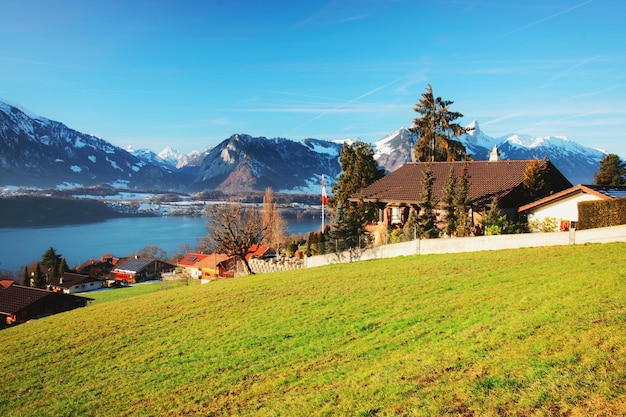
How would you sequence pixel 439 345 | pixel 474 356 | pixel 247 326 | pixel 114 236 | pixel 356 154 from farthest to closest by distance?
pixel 114 236
pixel 356 154
pixel 247 326
pixel 439 345
pixel 474 356

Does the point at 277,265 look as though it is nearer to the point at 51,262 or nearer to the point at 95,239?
the point at 51,262

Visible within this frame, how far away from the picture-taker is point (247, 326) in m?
12.4

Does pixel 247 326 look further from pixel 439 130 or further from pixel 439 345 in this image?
pixel 439 130

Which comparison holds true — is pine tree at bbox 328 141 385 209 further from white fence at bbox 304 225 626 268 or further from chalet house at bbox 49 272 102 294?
chalet house at bbox 49 272 102 294

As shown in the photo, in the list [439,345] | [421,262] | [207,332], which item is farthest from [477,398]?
[421,262]

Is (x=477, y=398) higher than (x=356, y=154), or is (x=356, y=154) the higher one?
(x=356, y=154)

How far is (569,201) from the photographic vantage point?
21.2m

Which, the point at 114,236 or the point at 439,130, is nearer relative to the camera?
the point at 439,130

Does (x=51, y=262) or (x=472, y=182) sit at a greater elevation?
(x=472, y=182)

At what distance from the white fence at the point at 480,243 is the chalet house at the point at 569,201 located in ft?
8.01

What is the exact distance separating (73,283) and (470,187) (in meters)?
61.6

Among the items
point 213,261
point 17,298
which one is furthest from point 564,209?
point 213,261

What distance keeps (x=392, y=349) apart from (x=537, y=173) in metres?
21.0

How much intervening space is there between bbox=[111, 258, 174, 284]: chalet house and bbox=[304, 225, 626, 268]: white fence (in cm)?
5655
